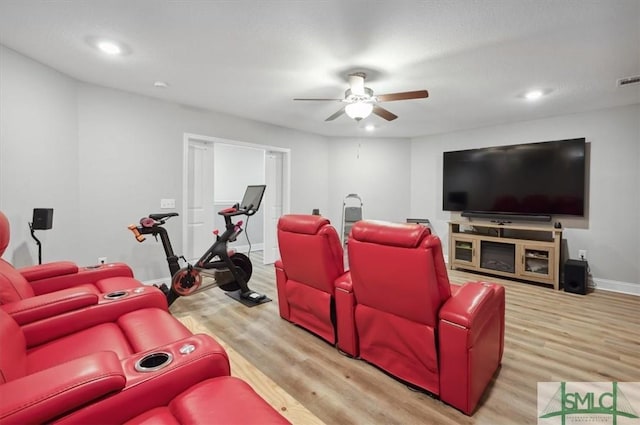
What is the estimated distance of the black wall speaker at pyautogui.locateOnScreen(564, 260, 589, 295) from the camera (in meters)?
3.71

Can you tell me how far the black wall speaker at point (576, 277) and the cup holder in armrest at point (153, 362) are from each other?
4661 mm

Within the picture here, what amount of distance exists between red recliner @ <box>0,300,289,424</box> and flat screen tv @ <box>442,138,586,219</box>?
4867 millimetres

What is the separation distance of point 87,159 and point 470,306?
3.94m

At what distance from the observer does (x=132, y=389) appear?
875 mm

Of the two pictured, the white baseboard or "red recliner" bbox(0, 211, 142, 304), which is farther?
the white baseboard

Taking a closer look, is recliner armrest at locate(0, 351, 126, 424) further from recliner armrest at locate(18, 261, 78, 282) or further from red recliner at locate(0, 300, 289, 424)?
recliner armrest at locate(18, 261, 78, 282)

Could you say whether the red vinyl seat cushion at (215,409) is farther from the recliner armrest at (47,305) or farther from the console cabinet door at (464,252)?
the console cabinet door at (464,252)

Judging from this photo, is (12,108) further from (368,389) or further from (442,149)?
(442,149)

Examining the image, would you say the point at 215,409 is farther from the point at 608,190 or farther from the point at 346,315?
the point at 608,190

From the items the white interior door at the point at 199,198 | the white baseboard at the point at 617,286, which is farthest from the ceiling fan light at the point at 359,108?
the white baseboard at the point at 617,286

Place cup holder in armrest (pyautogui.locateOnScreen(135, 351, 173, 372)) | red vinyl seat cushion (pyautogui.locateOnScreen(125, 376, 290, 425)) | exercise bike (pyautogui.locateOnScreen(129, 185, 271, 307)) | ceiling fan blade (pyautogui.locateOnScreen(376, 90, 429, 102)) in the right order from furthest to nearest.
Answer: exercise bike (pyautogui.locateOnScreen(129, 185, 271, 307))
ceiling fan blade (pyautogui.locateOnScreen(376, 90, 429, 102))
cup holder in armrest (pyautogui.locateOnScreen(135, 351, 173, 372))
red vinyl seat cushion (pyautogui.locateOnScreen(125, 376, 290, 425))

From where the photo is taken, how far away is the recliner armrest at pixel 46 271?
6.79ft

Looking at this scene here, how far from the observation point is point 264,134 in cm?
492

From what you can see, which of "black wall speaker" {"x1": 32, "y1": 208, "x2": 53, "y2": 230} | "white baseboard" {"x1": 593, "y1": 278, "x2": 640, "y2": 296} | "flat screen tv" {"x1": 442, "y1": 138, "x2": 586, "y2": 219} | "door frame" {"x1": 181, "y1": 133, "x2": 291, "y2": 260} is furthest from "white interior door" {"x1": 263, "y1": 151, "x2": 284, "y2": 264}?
"white baseboard" {"x1": 593, "y1": 278, "x2": 640, "y2": 296}
